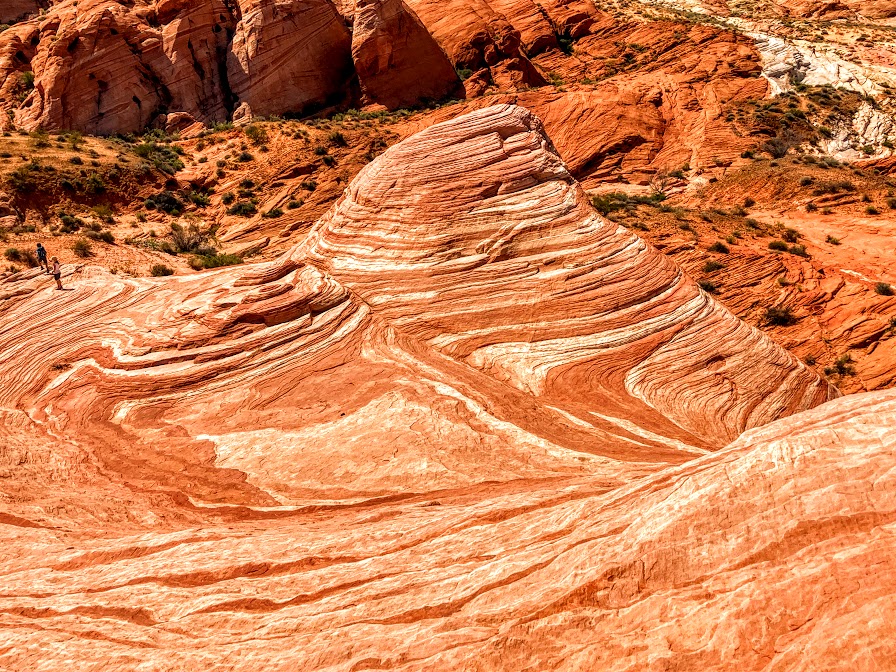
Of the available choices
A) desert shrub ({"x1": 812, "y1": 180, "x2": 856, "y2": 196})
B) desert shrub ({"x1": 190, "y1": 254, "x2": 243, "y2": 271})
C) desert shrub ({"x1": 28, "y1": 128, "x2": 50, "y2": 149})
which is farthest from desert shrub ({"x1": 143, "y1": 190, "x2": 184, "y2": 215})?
desert shrub ({"x1": 812, "y1": 180, "x2": 856, "y2": 196})

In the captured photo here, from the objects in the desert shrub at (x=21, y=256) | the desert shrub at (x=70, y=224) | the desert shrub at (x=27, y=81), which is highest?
the desert shrub at (x=27, y=81)

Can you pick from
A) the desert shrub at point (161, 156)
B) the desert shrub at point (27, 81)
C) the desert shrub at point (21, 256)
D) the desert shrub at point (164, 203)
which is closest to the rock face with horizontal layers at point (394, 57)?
the desert shrub at point (161, 156)

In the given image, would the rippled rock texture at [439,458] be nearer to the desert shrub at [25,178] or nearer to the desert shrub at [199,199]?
the desert shrub at [25,178]

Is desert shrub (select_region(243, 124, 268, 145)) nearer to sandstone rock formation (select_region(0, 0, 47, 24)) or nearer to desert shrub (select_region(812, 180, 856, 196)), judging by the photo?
desert shrub (select_region(812, 180, 856, 196))

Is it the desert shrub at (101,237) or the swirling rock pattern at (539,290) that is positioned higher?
the desert shrub at (101,237)

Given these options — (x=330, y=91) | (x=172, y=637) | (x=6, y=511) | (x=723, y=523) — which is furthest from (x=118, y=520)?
(x=330, y=91)

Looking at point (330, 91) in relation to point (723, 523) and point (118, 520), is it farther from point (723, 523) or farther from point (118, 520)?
point (723, 523)

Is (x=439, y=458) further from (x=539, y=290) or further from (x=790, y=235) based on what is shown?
(x=790, y=235)
